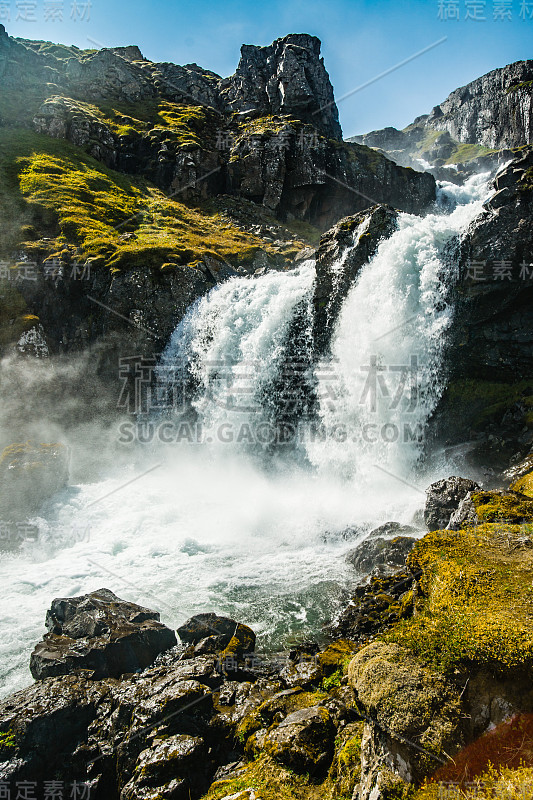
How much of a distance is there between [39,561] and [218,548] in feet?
27.2

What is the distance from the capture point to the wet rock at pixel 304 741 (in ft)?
20.4

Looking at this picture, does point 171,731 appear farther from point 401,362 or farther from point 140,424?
point 140,424

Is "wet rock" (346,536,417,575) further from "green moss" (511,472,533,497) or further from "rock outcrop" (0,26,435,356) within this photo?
"rock outcrop" (0,26,435,356)

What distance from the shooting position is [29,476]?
77.2 feet

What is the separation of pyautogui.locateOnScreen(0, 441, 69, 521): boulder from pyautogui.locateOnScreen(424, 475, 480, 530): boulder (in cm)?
1950

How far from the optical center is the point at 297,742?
6.50 m

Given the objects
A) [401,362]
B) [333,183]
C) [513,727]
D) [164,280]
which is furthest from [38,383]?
[333,183]

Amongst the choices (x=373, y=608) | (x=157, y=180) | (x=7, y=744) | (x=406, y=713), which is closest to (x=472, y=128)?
(x=157, y=180)

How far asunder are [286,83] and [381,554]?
95130 millimetres

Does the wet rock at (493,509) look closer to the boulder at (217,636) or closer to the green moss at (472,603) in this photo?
the green moss at (472,603)

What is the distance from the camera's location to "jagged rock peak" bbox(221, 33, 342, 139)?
83062 mm

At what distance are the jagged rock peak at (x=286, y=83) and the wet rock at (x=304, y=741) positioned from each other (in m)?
89.6

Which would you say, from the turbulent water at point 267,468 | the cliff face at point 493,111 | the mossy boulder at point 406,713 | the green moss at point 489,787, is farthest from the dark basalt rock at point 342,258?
the cliff face at point 493,111

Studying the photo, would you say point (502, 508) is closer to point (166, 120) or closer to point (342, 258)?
point (342, 258)
